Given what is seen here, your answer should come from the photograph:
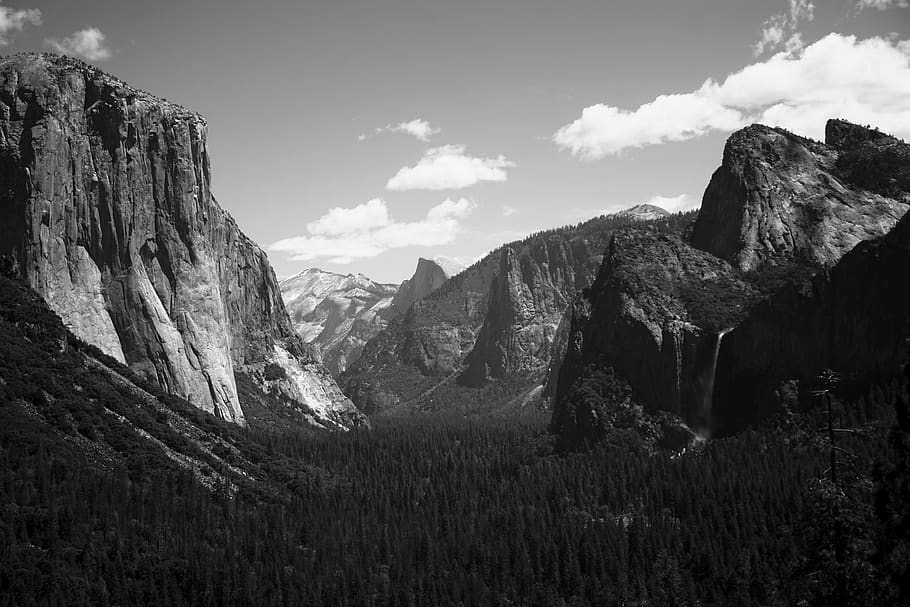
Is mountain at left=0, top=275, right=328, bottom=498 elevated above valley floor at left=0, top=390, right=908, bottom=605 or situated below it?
above

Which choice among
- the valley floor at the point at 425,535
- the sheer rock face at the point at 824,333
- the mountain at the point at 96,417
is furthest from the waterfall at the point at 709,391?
the mountain at the point at 96,417

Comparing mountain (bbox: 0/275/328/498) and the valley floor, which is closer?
the valley floor

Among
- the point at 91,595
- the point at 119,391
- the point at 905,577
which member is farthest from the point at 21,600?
the point at 905,577

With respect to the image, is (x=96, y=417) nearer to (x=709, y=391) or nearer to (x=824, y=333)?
(x=709, y=391)

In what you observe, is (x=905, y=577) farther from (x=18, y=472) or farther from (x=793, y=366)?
(x=793, y=366)

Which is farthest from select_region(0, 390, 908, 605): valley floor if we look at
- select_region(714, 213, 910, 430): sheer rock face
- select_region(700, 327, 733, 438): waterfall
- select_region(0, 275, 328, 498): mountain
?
select_region(700, 327, 733, 438): waterfall


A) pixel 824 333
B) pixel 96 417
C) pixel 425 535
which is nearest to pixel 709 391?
pixel 824 333

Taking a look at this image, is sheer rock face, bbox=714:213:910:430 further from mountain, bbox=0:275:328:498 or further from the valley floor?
mountain, bbox=0:275:328:498

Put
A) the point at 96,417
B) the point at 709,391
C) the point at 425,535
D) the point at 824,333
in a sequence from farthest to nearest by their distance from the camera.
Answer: the point at 709,391
the point at 824,333
the point at 96,417
the point at 425,535
